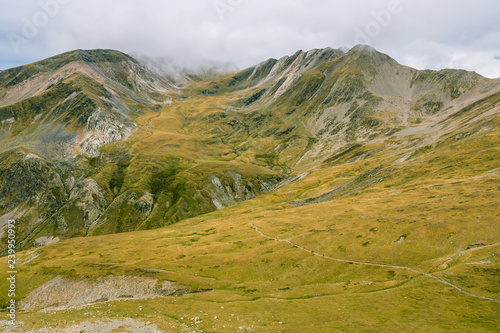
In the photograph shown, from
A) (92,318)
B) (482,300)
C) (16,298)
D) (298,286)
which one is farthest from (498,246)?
(16,298)

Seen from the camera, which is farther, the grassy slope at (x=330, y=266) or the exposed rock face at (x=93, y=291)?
the exposed rock face at (x=93, y=291)

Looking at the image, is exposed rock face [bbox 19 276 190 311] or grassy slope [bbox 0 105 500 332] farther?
exposed rock face [bbox 19 276 190 311]

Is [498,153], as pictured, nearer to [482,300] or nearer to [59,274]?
[482,300]

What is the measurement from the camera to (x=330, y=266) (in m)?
60.2

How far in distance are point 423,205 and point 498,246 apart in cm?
3165

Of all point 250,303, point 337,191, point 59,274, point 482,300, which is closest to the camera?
point 482,300

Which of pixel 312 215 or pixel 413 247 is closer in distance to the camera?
pixel 413 247

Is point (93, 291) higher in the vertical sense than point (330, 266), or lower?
higher

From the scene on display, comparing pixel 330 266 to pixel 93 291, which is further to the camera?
pixel 93 291

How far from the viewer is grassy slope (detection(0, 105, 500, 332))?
1484 inches

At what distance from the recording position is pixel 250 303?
47.9m

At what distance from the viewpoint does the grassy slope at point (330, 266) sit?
37688 millimetres

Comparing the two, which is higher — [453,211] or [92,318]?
[92,318]

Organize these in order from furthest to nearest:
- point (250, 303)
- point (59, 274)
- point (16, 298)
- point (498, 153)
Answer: point (498, 153) → point (59, 274) → point (16, 298) → point (250, 303)
